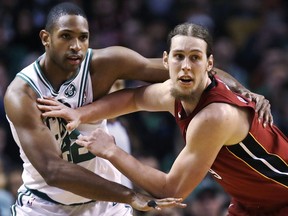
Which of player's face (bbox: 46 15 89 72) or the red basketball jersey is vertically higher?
player's face (bbox: 46 15 89 72)

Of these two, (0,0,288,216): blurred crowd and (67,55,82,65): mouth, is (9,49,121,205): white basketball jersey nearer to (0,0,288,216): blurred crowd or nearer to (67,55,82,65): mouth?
(67,55,82,65): mouth

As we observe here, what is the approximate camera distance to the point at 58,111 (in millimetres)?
4961

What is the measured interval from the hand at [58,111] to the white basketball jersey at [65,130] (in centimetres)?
8

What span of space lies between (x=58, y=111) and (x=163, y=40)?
519 cm

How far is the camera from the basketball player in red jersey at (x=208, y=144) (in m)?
4.58

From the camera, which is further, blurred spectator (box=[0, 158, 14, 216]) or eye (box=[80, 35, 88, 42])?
blurred spectator (box=[0, 158, 14, 216])

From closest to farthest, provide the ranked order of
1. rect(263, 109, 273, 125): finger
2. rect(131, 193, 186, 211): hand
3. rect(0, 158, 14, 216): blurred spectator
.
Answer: rect(131, 193, 186, 211): hand, rect(263, 109, 273, 125): finger, rect(0, 158, 14, 216): blurred spectator

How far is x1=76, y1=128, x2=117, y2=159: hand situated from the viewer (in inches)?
182

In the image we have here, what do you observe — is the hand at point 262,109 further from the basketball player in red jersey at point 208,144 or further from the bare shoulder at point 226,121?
the bare shoulder at point 226,121

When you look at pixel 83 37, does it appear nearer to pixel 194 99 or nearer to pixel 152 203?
pixel 194 99

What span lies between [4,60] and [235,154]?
5472 mm

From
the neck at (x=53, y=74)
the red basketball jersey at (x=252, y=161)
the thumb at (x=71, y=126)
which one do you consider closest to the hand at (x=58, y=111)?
the thumb at (x=71, y=126)

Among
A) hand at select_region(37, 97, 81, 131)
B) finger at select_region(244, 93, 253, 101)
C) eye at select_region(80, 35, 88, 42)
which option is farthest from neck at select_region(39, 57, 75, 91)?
finger at select_region(244, 93, 253, 101)

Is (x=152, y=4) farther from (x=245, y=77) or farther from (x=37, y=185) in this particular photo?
(x=37, y=185)
